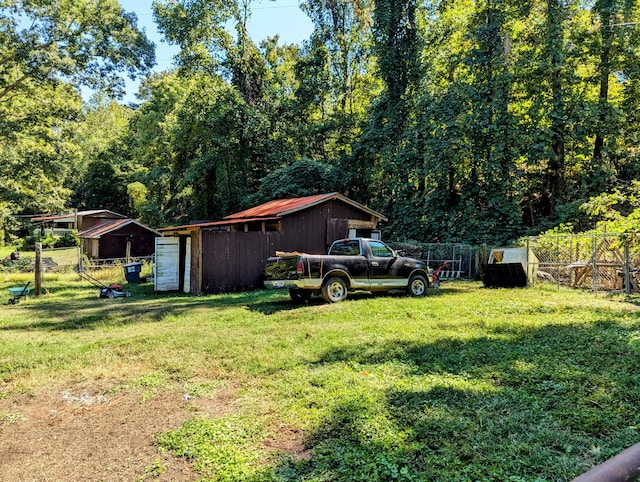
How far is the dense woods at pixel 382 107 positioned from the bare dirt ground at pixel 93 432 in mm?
11291

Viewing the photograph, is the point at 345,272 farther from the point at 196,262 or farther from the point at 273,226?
Result: the point at 273,226

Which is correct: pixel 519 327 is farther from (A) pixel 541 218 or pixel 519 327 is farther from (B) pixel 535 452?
(A) pixel 541 218

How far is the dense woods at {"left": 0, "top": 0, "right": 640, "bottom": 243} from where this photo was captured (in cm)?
1816

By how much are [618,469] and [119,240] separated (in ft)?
102

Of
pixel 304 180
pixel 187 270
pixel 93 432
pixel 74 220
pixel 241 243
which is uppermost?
pixel 304 180

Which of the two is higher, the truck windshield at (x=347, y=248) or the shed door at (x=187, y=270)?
the truck windshield at (x=347, y=248)

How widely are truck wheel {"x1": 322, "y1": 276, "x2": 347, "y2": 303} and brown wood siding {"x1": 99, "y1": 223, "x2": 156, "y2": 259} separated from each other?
22758 mm

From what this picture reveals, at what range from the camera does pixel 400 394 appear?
163 inches

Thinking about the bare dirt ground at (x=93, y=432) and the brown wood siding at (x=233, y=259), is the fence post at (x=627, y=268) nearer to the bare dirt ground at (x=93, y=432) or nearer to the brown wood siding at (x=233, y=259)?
the brown wood siding at (x=233, y=259)

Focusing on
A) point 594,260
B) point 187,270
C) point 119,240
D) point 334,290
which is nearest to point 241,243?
point 187,270

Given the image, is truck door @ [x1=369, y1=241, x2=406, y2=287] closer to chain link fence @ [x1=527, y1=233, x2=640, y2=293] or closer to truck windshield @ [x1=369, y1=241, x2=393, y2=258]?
truck windshield @ [x1=369, y1=241, x2=393, y2=258]

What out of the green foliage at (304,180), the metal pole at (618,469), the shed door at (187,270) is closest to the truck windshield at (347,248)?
the shed door at (187,270)

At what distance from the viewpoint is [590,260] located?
1153 centimetres

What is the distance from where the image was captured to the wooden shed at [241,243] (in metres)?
13.4
